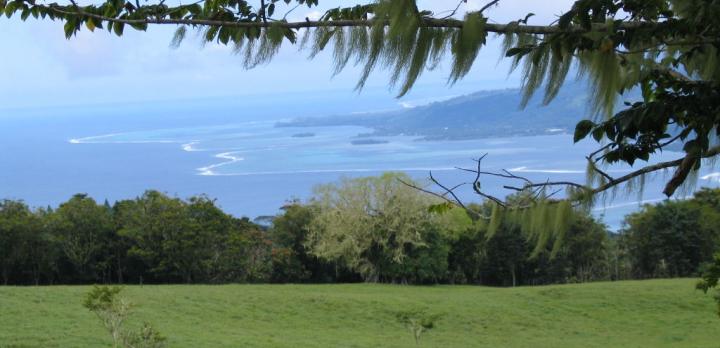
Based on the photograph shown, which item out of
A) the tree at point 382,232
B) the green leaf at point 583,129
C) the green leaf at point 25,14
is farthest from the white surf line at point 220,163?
the green leaf at point 583,129

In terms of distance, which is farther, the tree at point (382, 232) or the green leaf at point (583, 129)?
the tree at point (382, 232)

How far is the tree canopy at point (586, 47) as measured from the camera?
7.54 ft

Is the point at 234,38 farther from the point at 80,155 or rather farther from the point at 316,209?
the point at 80,155

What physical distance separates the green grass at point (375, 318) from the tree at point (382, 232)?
316 inches

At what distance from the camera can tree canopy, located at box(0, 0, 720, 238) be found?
7.54ft

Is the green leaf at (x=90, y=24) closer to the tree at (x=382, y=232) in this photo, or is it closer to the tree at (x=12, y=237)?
the tree at (x=12, y=237)

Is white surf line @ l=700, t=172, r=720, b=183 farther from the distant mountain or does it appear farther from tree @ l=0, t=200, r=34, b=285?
the distant mountain

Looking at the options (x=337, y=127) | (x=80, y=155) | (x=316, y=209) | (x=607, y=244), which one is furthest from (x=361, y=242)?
(x=80, y=155)

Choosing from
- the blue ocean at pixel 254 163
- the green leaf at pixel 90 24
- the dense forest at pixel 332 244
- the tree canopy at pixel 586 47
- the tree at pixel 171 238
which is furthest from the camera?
the blue ocean at pixel 254 163

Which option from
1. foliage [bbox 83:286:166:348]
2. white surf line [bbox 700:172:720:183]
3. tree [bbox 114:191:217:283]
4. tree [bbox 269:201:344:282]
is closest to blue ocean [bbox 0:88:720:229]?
tree [bbox 269:201:344:282]

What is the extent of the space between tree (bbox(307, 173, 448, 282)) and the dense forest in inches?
1.7

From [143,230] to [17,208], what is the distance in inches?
192

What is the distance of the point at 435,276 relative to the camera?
3133 centimetres

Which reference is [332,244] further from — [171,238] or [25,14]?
[25,14]
